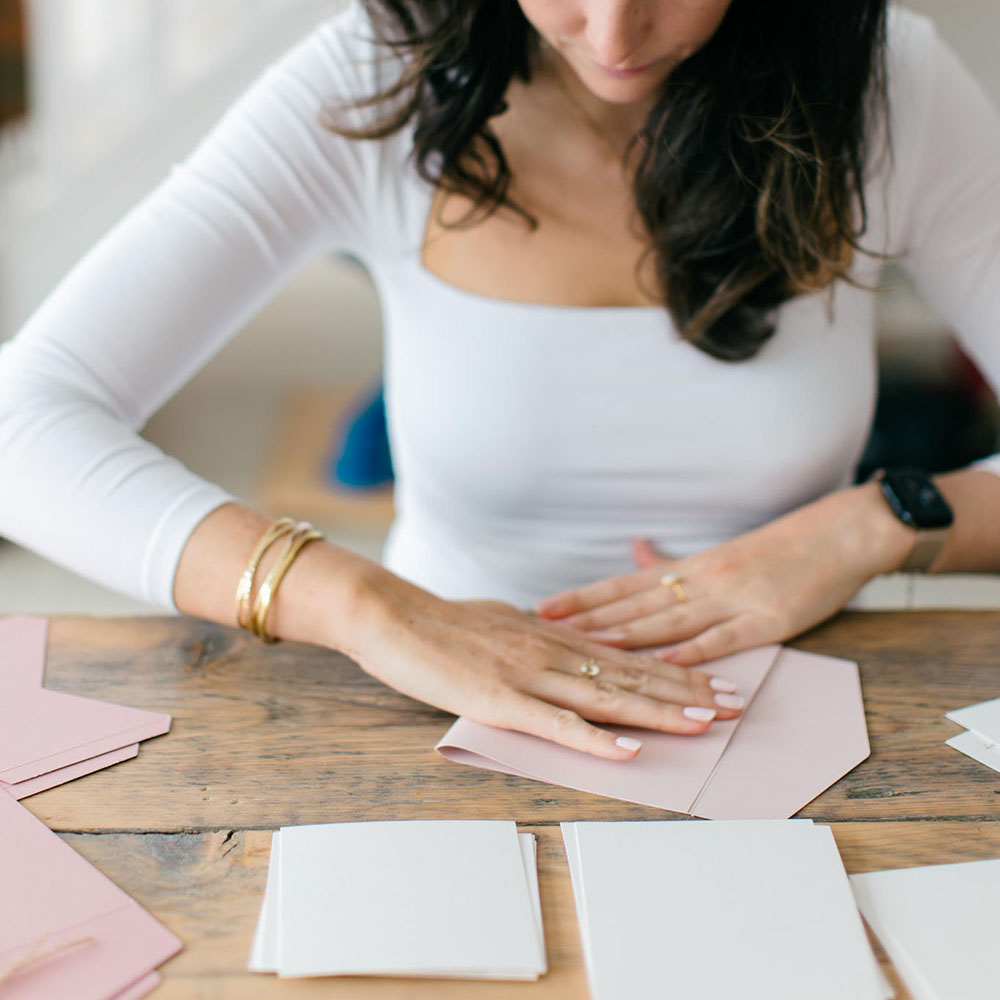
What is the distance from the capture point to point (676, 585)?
935 millimetres

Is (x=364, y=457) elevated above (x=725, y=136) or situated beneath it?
situated beneath

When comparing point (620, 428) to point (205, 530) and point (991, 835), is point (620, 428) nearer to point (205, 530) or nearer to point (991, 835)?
point (205, 530)

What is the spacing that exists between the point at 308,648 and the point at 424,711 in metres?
0.13

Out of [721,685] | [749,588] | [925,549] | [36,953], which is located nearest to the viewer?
[36,953]

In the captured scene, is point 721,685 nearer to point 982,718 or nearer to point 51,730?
point 982,718

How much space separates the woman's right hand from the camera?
2.48 feet

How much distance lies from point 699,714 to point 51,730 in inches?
18.1

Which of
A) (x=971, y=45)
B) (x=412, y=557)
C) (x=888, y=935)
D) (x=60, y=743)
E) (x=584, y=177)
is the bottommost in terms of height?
(x=971, y=45)

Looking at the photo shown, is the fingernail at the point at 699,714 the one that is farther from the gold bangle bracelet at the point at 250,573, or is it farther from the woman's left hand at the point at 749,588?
the gold bangle bracelet at the point at 250,573

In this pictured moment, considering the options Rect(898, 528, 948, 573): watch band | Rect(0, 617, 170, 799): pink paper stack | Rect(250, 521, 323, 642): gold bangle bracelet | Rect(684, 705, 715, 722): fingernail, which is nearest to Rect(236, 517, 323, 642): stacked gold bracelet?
Rect(250, 521, 323, 642): gold bangle bracelet

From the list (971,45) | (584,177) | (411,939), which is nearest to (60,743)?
(411,939)

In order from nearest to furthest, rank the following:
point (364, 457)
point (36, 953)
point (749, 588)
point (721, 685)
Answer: point (36, 953)
point (721, 685)
point (749, 588)
point (364, 457)

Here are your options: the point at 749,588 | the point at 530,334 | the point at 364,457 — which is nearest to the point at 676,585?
the point at 749,588

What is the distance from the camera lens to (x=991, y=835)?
2.17 ft
